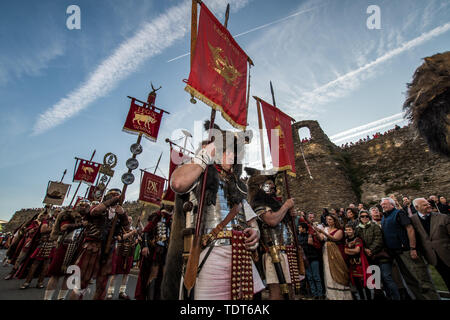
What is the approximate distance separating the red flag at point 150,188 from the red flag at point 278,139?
7423mm

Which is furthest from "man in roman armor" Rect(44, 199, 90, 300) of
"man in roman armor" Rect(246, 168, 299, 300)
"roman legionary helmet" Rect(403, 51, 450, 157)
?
"roman legionary helmet" Rect(403, 51, 450, 157)

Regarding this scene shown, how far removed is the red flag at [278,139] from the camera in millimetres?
5688

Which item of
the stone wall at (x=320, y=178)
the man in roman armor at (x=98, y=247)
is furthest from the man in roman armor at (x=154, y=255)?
the stone wall at (x=320, y=178)

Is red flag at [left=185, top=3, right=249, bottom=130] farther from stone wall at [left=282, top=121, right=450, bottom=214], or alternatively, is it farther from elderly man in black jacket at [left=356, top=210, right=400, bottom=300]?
stone wall at [left=282, top=121, right=450, bottom=214]

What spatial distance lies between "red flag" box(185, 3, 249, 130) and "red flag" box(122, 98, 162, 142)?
13.2ft

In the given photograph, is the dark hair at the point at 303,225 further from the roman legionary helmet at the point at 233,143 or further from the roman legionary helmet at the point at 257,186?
the roman legionary helmet at the point at 233,143

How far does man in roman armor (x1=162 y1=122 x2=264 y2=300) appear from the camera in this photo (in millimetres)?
1700

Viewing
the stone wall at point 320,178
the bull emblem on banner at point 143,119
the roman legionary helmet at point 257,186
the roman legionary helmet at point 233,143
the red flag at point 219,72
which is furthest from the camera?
the stone wall at point 320,178

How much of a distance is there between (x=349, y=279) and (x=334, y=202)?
13.8 metres

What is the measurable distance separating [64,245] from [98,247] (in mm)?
1235

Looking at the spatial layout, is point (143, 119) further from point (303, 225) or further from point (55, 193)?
point (55, 193)

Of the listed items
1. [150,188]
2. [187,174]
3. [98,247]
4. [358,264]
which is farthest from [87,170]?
[358,264]

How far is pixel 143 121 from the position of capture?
22.6ft
